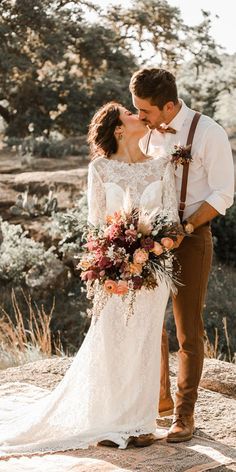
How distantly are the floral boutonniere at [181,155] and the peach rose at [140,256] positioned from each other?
61cm

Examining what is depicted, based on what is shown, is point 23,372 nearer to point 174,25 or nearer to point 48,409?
point 48,409

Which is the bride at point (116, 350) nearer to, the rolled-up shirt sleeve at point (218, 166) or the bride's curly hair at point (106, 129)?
the bride's curly hair at point (106, 129)

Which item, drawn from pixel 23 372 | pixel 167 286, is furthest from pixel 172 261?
pixel 23 372

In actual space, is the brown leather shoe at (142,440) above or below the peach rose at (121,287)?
below

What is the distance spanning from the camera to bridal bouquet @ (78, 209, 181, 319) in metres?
4.79

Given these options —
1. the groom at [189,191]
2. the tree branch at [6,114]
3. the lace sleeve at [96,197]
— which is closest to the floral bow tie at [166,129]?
the groom at [189,191]

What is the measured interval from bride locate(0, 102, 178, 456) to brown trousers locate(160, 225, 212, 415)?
0.13m

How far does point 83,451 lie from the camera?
5059mm

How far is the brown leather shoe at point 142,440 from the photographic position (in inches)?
202

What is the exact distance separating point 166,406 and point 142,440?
642 millimetres

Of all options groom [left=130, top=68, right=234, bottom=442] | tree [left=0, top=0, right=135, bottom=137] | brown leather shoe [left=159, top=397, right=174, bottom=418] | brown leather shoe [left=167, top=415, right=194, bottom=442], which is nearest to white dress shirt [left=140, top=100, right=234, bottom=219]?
groom [left=130, top=68, right=234, bottom=442]

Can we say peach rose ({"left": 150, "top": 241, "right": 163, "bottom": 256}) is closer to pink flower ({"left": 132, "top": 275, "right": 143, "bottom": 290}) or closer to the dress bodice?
pink flower ({"left": 132, "top": 275, "right": 143, "bottom": 290})

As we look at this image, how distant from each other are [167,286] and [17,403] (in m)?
1.60

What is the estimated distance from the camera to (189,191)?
17.0ft
